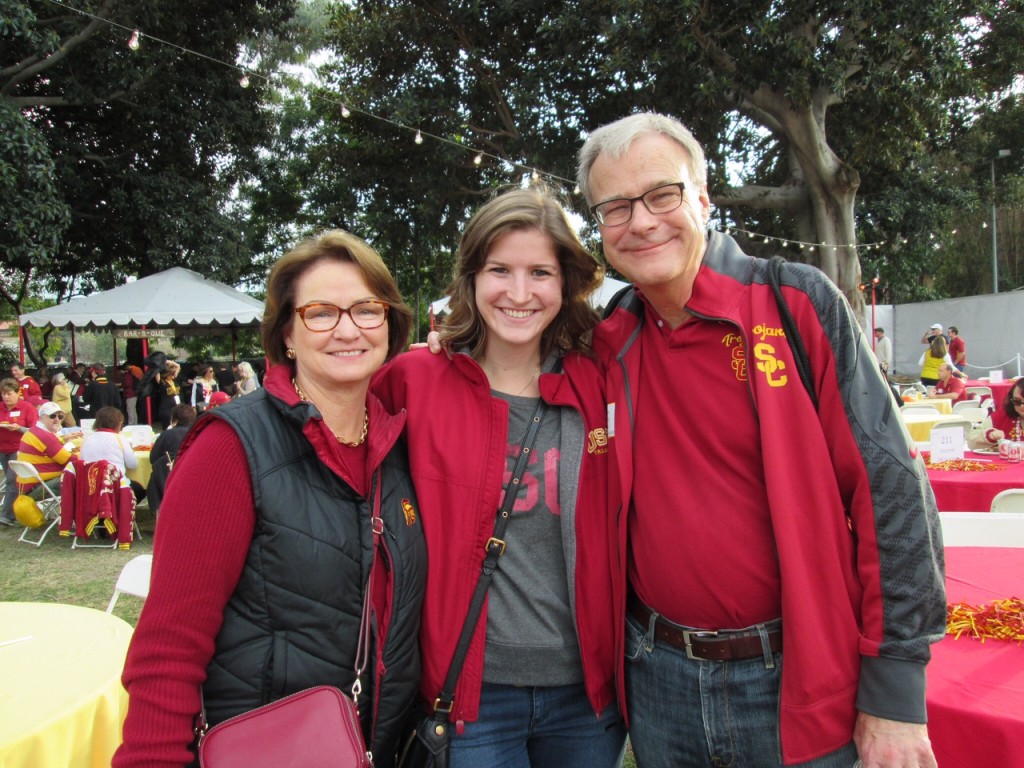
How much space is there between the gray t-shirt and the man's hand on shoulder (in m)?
0.61

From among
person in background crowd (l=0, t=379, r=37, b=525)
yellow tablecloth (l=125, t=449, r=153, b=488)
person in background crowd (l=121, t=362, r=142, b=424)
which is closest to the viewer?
yellow tablecloth (l=125, t=449, r=153, b=488)

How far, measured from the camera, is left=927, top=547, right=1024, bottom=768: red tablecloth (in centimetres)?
151

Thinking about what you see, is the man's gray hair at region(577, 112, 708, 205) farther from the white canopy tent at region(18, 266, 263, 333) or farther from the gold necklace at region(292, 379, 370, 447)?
the white canopy tent at region(18, 266, 263, 333)

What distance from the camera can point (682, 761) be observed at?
1515 mm

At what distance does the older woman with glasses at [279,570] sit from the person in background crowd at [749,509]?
551mm

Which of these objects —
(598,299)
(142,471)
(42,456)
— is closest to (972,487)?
(598,299)

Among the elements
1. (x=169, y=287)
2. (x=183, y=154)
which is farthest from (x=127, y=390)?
(x=183, y=154)

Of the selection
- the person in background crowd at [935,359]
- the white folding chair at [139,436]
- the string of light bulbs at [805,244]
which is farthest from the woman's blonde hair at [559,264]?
the string of light bulbs at [805,244]

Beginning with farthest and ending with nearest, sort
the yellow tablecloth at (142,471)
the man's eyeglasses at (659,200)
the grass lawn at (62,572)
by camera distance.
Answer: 1. the yellow tablecloth at (142,471)
2. the grass lawn at (62,572)
3. the man's eyeglasses at (659,200)

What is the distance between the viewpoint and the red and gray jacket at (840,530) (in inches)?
51.3

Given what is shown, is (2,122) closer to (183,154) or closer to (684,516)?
(183,154)

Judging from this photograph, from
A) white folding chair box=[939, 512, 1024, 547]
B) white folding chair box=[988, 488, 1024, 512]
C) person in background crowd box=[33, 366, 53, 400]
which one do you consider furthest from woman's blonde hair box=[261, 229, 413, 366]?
person in background crowd box=[33, 366, 53, 400]

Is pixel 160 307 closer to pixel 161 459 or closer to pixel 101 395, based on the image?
pixel 101 395

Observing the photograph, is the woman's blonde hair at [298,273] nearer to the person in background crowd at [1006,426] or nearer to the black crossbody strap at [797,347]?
the black crossbody strap at [797,347]
